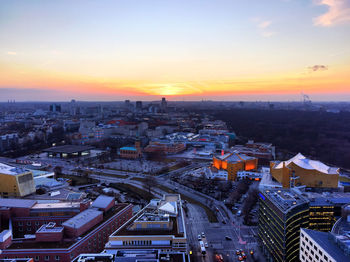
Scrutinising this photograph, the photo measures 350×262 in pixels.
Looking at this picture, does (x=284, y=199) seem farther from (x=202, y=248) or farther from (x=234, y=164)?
(x=234, y=164)

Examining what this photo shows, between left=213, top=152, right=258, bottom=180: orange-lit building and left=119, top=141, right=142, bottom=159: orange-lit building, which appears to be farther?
left=119, top=141, right=142, bottom=159: orange-lit building

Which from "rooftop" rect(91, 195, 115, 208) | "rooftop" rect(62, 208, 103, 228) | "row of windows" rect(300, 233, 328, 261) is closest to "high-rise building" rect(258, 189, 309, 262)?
"row of windows" rect(300, 233, 328, 261)

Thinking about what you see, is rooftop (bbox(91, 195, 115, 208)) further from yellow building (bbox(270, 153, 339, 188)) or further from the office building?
yellow building (bbox(270, 153, 339, 188))

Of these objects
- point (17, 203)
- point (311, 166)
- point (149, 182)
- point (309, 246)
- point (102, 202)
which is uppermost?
point (311, 166)

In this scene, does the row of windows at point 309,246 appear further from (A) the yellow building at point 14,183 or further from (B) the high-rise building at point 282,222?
(A) the yellow building at point 14,183

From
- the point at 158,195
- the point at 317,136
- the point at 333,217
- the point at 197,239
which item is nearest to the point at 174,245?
the point at 197,239

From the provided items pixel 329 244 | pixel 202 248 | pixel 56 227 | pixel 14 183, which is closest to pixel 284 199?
pixel 329 244
